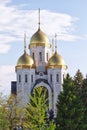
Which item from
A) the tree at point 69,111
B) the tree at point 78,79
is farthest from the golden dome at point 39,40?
the tree at point 69,111

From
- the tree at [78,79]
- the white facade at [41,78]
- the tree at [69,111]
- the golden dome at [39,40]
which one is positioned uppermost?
the golden dome at [39,40]

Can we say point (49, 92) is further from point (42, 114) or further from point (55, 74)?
point (42, 114)

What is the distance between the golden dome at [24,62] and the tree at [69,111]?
1309 inches

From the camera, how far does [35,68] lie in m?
66.2

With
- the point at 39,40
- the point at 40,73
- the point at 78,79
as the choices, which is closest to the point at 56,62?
the point at 40,73

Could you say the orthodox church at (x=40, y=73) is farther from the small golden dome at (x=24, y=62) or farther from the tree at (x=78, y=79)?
the tree at (x=78, y=79)

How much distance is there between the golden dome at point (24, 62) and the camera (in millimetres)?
64812

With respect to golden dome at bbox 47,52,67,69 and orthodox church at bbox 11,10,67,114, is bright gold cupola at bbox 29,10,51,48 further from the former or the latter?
golden dome at bbox 47,52,67,69

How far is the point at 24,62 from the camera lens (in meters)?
64.8

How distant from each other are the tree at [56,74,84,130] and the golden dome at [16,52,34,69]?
33.2 metres

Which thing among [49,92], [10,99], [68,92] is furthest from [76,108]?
[49,92]

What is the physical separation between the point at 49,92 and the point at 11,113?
25726 mm

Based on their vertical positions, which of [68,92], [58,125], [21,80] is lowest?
[58,125]

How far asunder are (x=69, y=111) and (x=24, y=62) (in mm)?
34234
